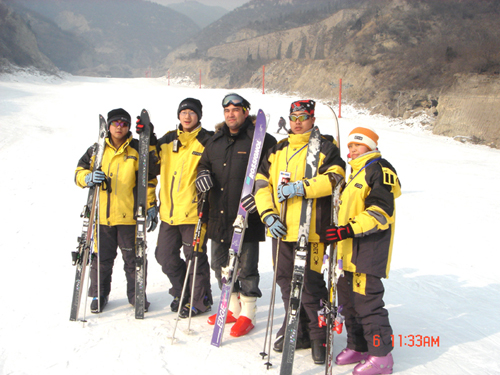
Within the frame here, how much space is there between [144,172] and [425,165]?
10508 mm

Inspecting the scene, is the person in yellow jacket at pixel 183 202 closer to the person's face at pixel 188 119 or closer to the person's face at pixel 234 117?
the person's face at pixel 188 119

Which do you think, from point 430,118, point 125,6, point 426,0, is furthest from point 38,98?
point 125,6

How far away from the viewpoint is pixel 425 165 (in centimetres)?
1175

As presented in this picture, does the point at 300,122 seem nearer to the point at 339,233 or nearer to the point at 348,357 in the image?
the point at 339,233

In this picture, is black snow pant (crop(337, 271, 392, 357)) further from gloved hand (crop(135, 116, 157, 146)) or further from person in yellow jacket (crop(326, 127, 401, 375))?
gloved hand (crop(135, 116, 157, 146))

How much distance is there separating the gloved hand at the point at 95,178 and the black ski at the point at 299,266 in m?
1.92

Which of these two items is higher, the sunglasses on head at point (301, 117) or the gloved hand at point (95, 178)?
the sunglasses on head at point (301, 117)

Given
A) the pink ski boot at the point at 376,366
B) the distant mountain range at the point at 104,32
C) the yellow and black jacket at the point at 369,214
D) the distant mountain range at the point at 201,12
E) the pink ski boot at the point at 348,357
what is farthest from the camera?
the distant mountain range at the point at 201,12

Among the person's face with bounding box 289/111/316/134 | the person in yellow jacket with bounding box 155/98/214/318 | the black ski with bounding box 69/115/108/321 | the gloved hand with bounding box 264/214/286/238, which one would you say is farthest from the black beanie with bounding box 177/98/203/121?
the gloved hand with bounding box 264/214/286/238

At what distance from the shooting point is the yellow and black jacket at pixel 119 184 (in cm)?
362

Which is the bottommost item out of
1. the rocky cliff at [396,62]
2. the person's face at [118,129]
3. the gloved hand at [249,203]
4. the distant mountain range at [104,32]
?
the gloved hand at [249,203]

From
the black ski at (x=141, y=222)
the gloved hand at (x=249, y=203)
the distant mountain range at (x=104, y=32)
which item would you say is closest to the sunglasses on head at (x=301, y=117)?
the gloved hand at (x=249, y=203)

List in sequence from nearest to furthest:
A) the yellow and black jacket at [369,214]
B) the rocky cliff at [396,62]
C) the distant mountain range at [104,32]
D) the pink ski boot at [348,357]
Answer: the yellow and black jacket at [369,214] → the pink ski boot at [348,357] → the rocky cliff at [396,62] → the distant mountain range at [104,32]

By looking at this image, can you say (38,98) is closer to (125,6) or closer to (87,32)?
(87,32)
